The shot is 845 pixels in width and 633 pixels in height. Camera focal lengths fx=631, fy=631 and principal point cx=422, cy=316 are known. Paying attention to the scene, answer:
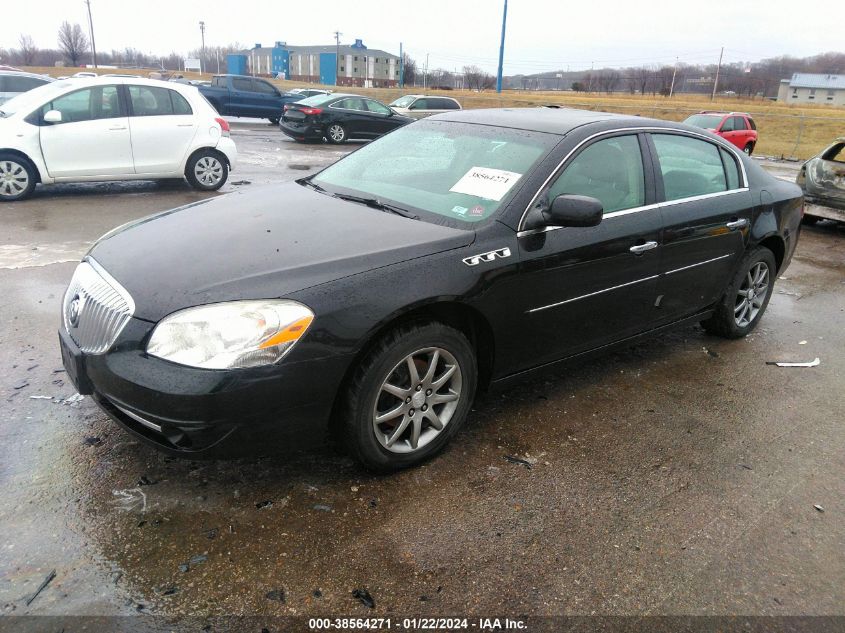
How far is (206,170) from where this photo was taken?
9.91 m

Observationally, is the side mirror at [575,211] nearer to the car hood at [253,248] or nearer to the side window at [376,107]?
the car hood at [253,248]

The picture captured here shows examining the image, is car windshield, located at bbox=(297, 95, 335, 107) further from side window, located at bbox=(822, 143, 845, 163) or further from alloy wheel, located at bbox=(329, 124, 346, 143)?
side window, located at bbox=(822, 143, 845, 163)

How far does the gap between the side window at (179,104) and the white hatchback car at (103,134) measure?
1 centimetres

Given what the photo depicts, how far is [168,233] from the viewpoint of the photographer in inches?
126

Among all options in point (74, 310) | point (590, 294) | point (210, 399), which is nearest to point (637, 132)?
point (590, 294)

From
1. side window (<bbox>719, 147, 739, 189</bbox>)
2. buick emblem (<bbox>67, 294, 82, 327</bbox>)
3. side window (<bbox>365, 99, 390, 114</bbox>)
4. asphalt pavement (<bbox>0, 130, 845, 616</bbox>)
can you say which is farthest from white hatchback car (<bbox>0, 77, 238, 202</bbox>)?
side window (<bbox>365, 99, 390, 114</bbox>)

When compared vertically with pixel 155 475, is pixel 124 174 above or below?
above

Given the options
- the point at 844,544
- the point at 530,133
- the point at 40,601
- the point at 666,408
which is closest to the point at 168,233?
the point at 40,601

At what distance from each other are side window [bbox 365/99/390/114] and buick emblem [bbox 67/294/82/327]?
1760cm

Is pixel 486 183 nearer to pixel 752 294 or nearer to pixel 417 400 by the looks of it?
pixel 417 400

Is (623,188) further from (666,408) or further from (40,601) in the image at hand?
(40,601)

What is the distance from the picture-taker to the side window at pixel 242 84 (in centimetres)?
2356

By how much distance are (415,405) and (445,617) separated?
99 cm

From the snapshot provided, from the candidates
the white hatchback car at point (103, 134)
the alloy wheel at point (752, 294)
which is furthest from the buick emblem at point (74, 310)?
the white hatchback car at point (103, 134)
